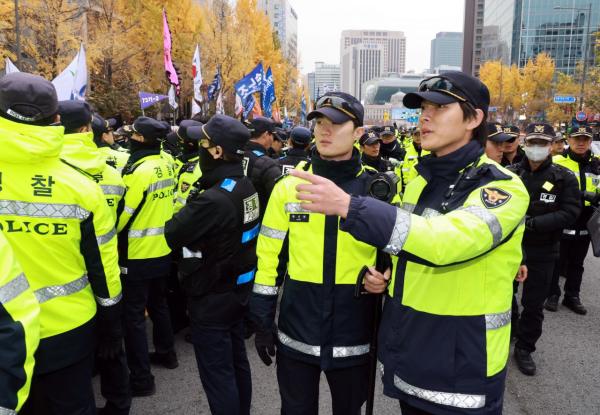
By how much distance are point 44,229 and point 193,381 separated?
2462mm

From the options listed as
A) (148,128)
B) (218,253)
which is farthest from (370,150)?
(218,253)

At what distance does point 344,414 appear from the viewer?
2.69 metres

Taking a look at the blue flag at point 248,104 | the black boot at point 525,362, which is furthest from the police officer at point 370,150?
the blue flag at point 248,104

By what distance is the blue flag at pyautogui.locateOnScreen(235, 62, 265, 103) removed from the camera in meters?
14.6

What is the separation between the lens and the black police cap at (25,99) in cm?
233

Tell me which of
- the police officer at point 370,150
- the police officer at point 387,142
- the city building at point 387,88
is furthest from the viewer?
the city building at point 387,88

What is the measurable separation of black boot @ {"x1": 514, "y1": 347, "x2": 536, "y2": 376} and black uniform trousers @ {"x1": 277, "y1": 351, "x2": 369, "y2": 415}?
252cm

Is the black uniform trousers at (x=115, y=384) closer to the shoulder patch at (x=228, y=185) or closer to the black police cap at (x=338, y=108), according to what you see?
the shoulder patch at (x=228, y=185)

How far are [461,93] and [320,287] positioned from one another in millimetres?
1203

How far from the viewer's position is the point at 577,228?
619cm

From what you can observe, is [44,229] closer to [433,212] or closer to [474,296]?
[433,212]

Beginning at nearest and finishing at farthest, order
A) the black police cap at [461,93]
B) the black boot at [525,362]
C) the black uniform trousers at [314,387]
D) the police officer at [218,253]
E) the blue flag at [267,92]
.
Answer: the black police cap at [461,93] < the black uniform trousers at [314,387] < the police officer at [218,253] < the black boot at [525,362] < the blue flag at [267,92]

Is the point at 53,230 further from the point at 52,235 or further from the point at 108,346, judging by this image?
the point at 108,346

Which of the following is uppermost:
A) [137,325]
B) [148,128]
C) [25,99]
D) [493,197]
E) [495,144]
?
[25,99]
